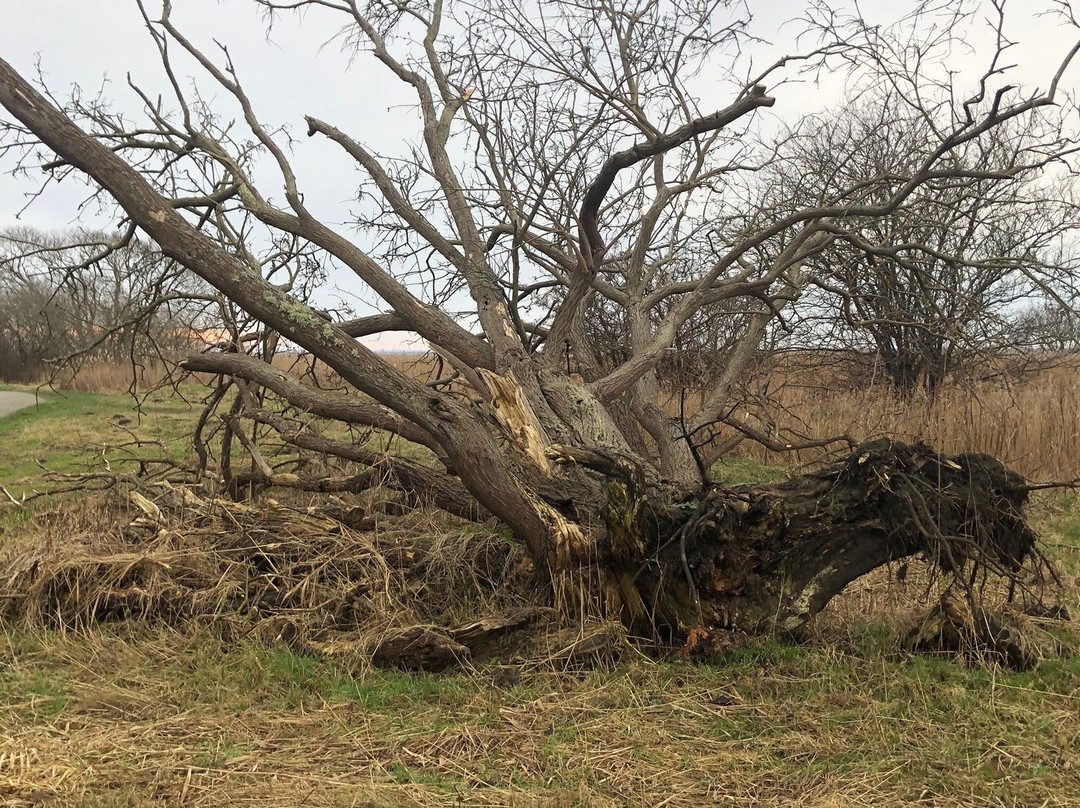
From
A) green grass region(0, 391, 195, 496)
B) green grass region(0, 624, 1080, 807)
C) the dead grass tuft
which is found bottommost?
green grass region(0, 624, 1080, 807)

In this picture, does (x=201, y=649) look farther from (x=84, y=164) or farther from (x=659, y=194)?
(x=659, y=194)

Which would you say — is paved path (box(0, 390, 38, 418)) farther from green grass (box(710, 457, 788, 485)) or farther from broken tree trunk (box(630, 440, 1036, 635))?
broken tree trunk (box(630, 440, 1036, 635))

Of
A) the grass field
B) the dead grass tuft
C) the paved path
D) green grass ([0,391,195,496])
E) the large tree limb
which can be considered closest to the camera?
the grass field

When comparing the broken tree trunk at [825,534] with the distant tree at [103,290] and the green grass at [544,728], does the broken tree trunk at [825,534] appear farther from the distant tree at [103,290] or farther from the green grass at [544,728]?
the distant tree at [103,290]

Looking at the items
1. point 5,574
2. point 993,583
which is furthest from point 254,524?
point 993,583

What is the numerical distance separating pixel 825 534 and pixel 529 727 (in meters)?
1.76

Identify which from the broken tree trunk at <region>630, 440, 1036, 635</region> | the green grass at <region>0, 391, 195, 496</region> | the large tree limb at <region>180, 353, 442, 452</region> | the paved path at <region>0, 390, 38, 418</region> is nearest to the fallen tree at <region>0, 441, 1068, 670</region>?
the broken tree trunk at <region>630, 440, 1036, 635</region>

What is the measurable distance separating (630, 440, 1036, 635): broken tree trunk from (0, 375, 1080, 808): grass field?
0.81 ft

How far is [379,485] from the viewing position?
18.5 ft

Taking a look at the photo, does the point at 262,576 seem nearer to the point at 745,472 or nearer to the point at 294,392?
the point at 294,392

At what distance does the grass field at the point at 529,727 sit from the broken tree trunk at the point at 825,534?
25 centimetres

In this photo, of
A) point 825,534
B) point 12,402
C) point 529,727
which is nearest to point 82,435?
point 12,402

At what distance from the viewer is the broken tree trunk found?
369 cm

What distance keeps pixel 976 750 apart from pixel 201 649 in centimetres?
358
